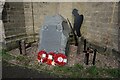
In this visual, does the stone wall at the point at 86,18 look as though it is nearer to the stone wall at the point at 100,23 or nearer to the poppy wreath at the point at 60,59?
the stone wall at the point at 100,23

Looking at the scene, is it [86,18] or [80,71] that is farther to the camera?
[86,18]

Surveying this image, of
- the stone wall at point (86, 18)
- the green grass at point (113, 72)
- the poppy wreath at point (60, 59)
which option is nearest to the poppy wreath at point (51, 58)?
the poppy wreath at point (60, 59)

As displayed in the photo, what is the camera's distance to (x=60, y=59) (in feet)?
23.2

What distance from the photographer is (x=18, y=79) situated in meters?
5.88

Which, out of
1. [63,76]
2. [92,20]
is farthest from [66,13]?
[63,76]

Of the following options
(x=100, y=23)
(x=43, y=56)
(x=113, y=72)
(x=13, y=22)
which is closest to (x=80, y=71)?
(x=113, y=72)

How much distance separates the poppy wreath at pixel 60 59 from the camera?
707 centimetres

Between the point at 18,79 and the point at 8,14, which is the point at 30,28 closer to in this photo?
the point at 8,14

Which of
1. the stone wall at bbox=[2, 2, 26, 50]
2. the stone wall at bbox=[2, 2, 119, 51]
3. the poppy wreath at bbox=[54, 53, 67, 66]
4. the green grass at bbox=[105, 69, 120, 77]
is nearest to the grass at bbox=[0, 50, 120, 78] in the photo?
the green grass at bbox=[105, 69, 120, 77]

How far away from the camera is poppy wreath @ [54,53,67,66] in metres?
7.07

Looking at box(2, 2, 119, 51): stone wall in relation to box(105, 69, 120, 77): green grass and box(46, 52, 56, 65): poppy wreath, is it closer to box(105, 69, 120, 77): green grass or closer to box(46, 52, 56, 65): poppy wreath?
box(105, 69, 120, 77): green grass

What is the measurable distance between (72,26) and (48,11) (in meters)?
1.30

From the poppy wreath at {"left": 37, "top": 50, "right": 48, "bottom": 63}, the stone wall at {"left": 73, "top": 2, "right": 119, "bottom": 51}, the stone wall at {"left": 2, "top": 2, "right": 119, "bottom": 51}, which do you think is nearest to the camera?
the poppy wreath at {"left": 37, "top": 50, "right": 48, "bottom": 63}

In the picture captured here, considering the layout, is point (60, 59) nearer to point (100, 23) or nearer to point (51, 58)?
point (51, 58)
